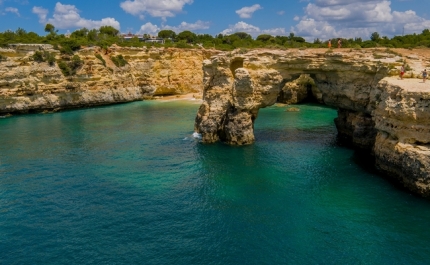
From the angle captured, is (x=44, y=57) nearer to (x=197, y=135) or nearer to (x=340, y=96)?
(x=197, y=135)

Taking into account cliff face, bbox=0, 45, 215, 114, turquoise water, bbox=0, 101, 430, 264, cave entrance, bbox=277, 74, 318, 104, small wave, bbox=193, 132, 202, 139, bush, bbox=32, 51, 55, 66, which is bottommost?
turquoise water, bbox=0, 101, 430, 264

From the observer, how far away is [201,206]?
23.8 m

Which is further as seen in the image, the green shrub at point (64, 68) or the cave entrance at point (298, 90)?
the cave entrance at point (298, 90)

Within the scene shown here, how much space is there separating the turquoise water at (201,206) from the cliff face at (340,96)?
2.03 m

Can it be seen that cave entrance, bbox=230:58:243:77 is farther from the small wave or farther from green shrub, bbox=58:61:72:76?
green shrub, bbox=58:61:72:76

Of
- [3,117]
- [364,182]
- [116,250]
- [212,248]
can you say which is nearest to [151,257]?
[116,250]

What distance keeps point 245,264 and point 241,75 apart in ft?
78.1

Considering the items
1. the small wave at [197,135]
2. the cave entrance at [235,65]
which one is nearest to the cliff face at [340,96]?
the cave entrance at [235,65]

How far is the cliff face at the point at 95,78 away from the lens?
63906mm

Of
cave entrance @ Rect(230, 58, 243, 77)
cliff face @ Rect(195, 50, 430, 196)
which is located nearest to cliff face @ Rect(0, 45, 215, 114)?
cliff face @ Rect(195, 50, 430, 196)

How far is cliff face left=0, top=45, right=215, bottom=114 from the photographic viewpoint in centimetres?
6391

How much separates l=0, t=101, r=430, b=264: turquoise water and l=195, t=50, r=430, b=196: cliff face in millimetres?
2027

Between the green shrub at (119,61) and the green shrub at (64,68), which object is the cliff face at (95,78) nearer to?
the green shrub at (64,68)

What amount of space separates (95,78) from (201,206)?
57822 mm
